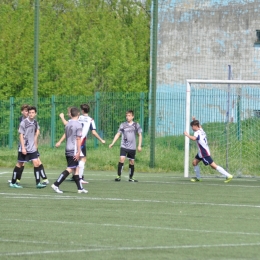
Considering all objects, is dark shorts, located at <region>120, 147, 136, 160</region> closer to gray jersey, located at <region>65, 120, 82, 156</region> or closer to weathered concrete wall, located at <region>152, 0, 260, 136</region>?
gray jersey, located at <region>65, 120, 82, 156</region>

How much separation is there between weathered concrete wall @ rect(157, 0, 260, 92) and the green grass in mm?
21108

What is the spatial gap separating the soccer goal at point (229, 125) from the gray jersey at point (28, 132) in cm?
591

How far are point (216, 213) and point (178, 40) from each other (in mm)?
29450

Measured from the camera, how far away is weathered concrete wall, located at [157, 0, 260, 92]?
42.3 metres

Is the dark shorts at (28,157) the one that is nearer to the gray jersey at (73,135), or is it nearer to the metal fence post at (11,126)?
the gray jersey at (73,135)

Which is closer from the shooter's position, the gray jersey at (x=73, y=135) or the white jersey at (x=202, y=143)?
the gray jersey at (x=73, y=135)

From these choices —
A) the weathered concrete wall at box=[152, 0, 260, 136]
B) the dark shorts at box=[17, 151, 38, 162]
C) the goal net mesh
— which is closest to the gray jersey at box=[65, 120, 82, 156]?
the dark shorts at box=[17, 151, 38, 162]

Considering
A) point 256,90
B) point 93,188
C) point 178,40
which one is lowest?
point 93,188

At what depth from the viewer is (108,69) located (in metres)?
49.0

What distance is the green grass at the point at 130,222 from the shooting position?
10.4 meters

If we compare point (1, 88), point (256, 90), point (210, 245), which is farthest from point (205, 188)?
point (1, 88)

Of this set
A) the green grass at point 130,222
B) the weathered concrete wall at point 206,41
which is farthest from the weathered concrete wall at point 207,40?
the green grass at point 130,222

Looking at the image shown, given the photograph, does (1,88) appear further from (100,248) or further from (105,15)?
(100,248)

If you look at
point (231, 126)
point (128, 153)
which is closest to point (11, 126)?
point (231, 126)
